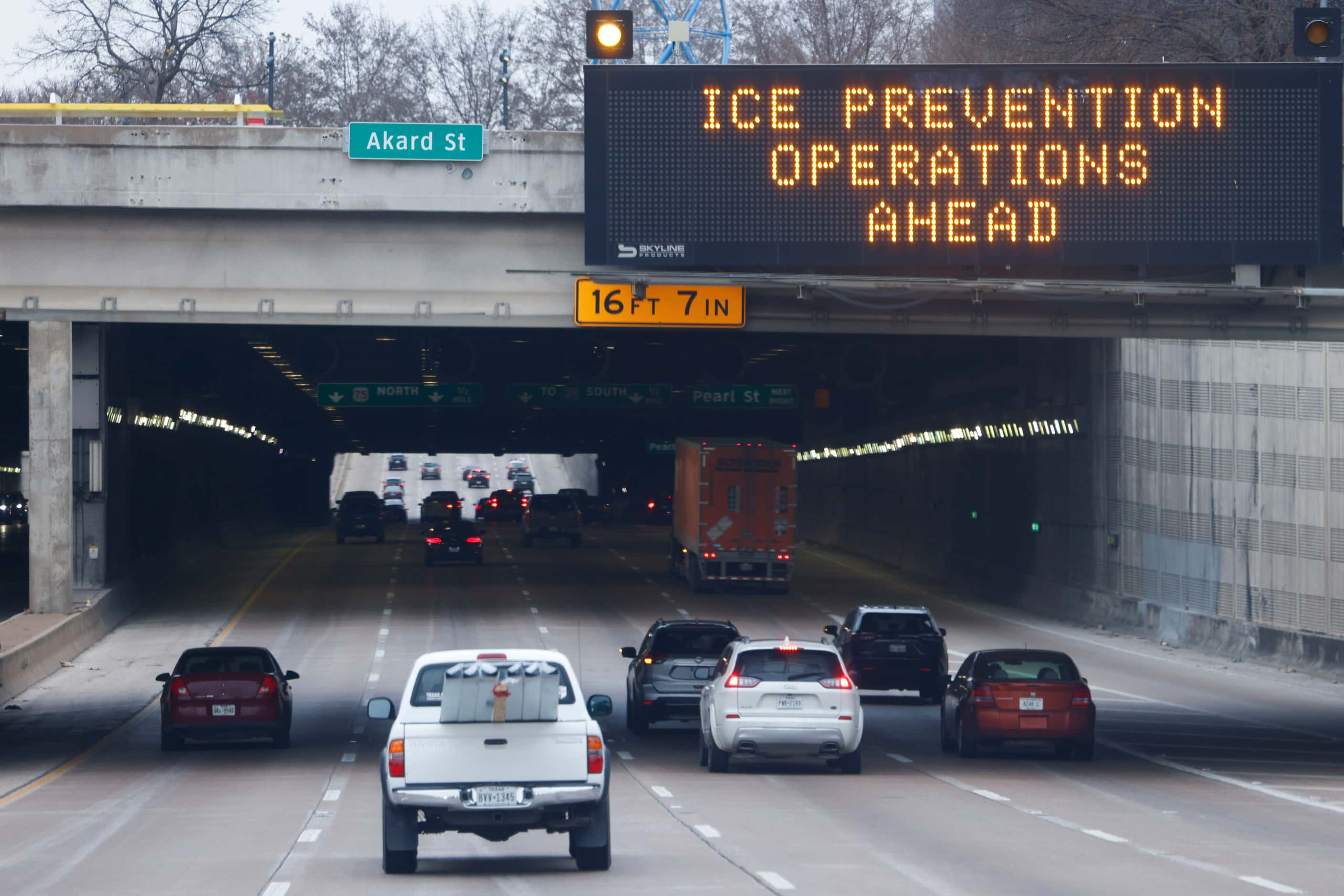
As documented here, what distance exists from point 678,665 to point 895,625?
5.69 meters

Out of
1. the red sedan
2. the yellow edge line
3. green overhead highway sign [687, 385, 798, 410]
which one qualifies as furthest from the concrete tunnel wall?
the yellow edge line

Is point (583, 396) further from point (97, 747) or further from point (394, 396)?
point (97, 747)

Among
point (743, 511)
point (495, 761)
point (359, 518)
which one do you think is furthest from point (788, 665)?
point (359, 518)

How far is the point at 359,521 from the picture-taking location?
252ft

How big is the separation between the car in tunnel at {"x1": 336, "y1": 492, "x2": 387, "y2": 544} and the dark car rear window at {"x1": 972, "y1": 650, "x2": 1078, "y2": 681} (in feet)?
186

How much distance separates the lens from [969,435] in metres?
56.2

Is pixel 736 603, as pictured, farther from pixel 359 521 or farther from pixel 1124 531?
pixel 359 521

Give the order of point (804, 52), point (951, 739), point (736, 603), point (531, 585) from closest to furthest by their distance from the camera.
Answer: point (951, 739) < point (736, 603) < point (531, 585) < point (804, 52)

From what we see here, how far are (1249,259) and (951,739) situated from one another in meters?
7.39

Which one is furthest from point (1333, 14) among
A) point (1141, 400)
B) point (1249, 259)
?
point (1141, 400)

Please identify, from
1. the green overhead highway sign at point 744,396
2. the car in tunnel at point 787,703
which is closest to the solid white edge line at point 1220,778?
the car in tunnel at point 787,703

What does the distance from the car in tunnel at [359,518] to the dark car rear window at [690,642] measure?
52.8m

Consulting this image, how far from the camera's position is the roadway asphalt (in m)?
13.2

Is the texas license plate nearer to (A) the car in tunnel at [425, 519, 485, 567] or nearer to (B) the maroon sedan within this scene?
(B) the maroon sedan
